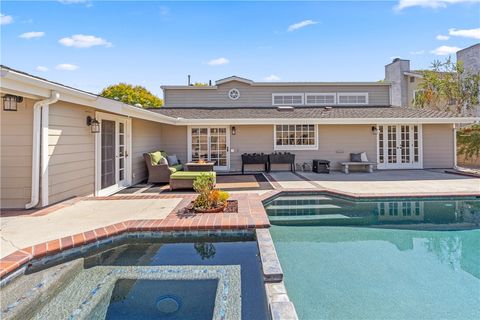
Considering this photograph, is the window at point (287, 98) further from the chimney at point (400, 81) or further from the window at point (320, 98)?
the chimney at point (400, 81)

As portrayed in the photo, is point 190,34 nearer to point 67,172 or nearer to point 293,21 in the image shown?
point 293,21

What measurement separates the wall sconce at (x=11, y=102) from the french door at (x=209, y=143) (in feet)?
24.3

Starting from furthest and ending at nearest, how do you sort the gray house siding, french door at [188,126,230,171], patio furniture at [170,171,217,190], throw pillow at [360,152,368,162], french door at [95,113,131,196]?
1. the gray house siding
2. french door at [188,126,230,171]
3. throw pillow at [360,152,368,162]
4. patio furniture at [170,171,217,190]
5. french door at [95,113,131,196]

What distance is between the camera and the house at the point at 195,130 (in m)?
5.36

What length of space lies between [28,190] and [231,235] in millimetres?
4114

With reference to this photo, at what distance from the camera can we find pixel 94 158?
706 cm

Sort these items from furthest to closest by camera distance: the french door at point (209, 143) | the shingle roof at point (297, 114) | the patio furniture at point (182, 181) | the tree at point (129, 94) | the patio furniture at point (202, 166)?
1. the tree at point (129, 94)
2. the french door at point (209, 143)
3. the shingle roof at point (297, 114)
4. the patio furniture at point (202, 166)
5. the patio furniture at point (182, 181)

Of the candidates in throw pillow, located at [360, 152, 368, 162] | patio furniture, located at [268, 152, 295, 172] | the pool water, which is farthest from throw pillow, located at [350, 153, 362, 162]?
the pool water

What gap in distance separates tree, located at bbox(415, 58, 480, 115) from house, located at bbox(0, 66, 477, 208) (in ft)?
20.3

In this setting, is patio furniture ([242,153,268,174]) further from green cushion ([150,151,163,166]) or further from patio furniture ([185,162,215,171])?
green cushion ([150,151,163,166])

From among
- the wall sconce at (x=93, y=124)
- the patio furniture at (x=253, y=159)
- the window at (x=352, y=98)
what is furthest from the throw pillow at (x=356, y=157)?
the wall sconce at (x=93, y=124)

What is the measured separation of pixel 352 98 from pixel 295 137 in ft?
16.3

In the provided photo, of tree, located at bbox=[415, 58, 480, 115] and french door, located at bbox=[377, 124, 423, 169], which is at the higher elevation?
tree, located at bbox=[415, 58, 480, 115]

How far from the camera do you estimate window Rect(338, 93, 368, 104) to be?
1515cm
